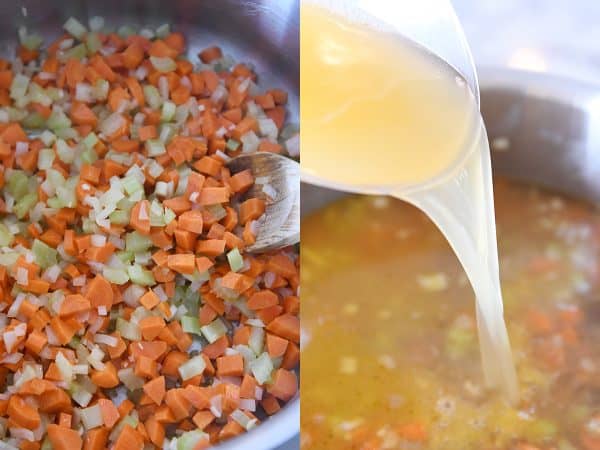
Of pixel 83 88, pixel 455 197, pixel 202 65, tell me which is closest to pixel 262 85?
pixel 202 65

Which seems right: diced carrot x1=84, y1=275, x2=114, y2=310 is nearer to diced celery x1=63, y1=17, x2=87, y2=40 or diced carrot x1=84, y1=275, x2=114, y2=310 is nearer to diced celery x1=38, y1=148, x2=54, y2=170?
diced celery x1=38, y1=148, x2=54, y2=170

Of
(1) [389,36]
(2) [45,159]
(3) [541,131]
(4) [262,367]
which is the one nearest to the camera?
(1) [389,36]

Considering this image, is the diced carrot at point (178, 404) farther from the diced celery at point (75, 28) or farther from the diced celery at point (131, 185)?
the diced celery at point (75, 28)

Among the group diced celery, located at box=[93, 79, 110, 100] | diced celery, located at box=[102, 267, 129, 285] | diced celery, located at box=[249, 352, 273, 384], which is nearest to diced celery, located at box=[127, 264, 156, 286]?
diced celery, located at box=[102, 267, 129, 285]

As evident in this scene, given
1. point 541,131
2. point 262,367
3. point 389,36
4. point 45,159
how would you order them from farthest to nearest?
point 541,131, point 45,159, point 262,367, point 389,36

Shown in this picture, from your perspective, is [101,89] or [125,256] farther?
[101,89]

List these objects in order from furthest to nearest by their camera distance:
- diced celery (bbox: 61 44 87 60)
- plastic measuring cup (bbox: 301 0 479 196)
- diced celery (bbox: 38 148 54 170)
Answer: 1. diced celery (bbox: 61 44 87 60)
2. diced celery (bbox: 38 148 54 170)
3. plastic measuring cup (bbox: 301 0 479 196)

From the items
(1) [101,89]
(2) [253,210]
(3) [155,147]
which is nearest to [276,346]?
(2) [253,210]

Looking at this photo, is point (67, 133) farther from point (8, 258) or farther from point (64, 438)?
point (64, 438)
